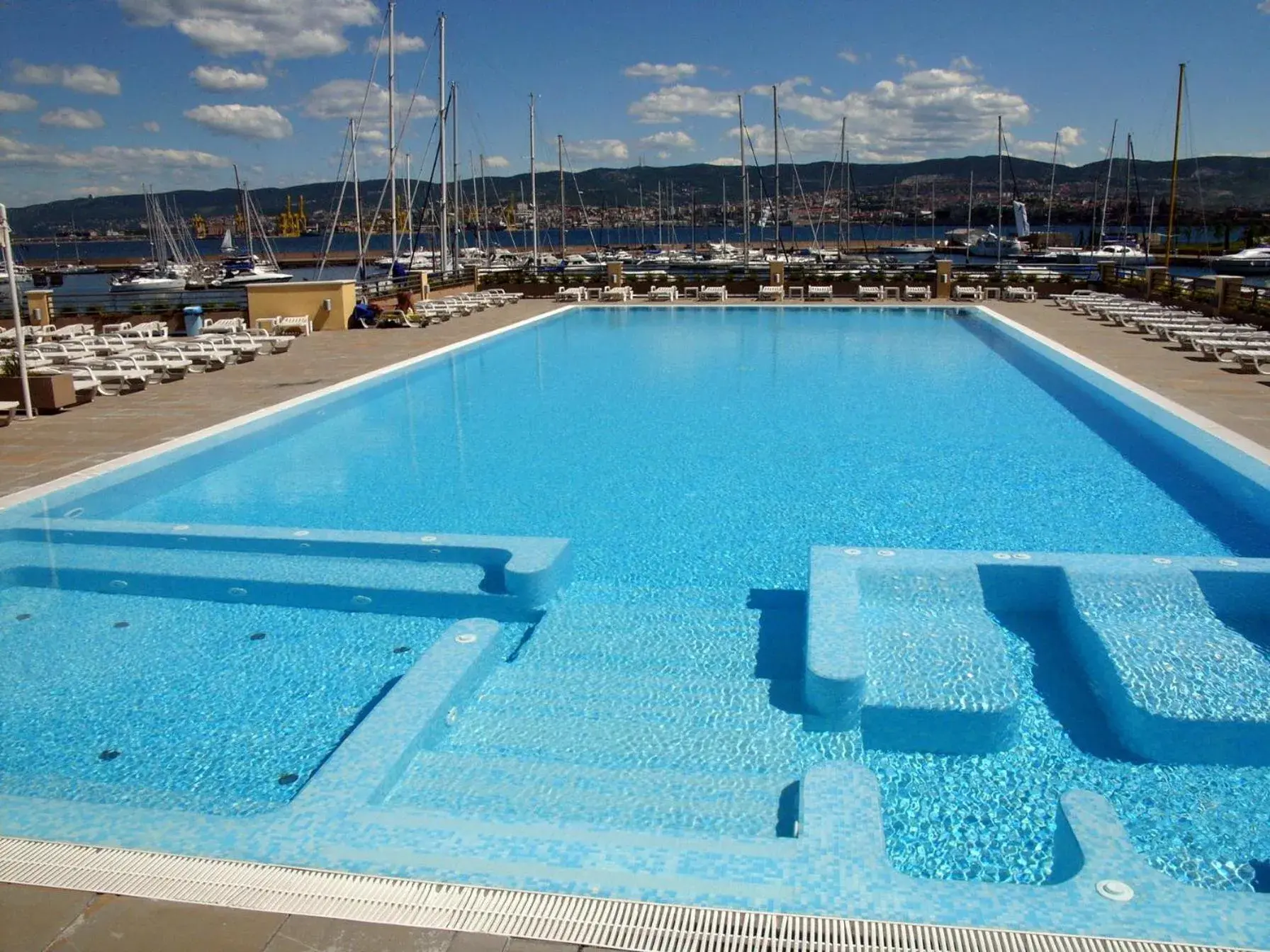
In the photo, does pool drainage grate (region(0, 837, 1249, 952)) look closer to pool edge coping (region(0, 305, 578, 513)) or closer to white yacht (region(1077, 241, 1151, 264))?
pool edge coping (region(0, 305, 578, 513))

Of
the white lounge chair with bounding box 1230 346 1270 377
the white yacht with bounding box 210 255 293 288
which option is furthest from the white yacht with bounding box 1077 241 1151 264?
the white yacht with bounding box 210 255 293 288

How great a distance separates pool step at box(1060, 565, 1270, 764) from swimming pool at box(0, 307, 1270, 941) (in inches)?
1.8

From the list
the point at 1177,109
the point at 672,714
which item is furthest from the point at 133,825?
the point at 1177,109

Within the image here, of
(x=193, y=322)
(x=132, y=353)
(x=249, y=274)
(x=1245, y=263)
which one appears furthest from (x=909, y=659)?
(x=1245, y=263)

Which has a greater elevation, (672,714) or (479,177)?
(479,177)

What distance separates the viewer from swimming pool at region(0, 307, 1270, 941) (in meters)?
3.40

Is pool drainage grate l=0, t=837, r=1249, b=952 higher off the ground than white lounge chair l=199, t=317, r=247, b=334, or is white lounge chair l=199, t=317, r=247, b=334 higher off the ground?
white lounge chair l=199, t=317, r=247, b=334

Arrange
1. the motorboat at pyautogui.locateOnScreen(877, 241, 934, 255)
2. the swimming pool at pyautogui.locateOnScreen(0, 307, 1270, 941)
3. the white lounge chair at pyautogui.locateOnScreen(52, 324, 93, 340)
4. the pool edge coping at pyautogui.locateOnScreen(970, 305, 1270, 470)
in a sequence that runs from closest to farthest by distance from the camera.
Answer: the swimming pool at pyautogui.locateOnScreen(0, 307, 1270, 941)
the pool edge coping at pyautogui.locateOnScreen(970, 305, 1270, 470)
the white lounge chair at pyautogui.locateOnScreen(52, 324, 93, 340)
the motorboat at pyautogui.locateOnScreen(877, 241, 934, 255)

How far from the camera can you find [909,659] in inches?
194

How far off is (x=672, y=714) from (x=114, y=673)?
3.04m

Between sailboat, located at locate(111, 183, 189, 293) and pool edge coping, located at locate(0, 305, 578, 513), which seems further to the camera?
sailboat, located at locate(111, 183, 189, 293)

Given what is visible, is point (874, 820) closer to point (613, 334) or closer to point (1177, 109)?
point (613, 334)

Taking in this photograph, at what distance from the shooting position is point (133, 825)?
3.40 m

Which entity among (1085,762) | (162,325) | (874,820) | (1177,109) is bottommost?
(1085,762)
